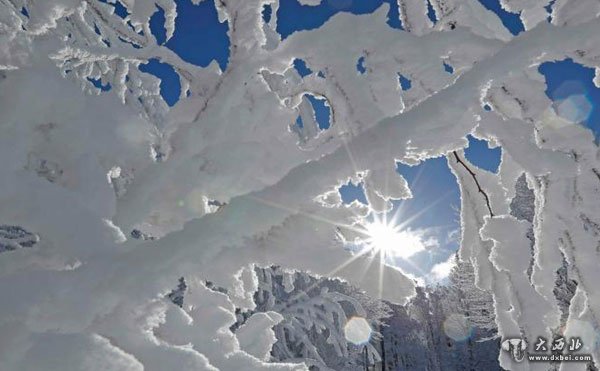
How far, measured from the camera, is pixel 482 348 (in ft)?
114

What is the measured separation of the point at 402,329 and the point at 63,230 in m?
45.3

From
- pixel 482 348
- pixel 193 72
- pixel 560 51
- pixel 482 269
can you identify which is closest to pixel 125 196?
pixel 193 72

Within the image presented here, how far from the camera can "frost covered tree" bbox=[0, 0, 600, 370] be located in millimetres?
551

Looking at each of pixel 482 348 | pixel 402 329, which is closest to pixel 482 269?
pixel 482 348

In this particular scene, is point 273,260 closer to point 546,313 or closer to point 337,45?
point 337,45

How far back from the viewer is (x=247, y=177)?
721 mm

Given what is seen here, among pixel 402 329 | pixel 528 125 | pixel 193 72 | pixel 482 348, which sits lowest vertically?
pixel 528 125

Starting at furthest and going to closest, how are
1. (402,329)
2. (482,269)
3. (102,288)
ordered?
(402,329), (482,269), (102,288)

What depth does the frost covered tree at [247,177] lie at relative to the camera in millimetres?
551

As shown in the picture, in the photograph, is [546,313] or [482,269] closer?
[546,313]

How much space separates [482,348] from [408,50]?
38272mm

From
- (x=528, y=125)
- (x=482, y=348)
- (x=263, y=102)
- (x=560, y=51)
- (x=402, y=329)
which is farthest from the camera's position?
(x=402, y=329)

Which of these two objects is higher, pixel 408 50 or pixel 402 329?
pixel 402 329

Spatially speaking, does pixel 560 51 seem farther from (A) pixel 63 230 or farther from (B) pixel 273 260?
(A) pixel 63 230
